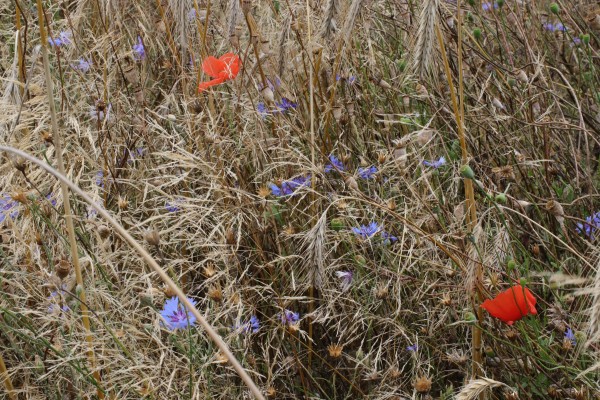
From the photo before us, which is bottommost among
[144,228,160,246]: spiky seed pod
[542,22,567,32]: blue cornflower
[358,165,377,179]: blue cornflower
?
[358,165,377,179]: blue cornflower

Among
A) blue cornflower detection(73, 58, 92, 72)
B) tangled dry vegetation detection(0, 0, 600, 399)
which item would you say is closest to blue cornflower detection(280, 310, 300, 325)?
tangled dry vegetation detection(0, 0, 600, 399)

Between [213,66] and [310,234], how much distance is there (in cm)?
64

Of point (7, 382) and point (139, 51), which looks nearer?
point (7, 382)

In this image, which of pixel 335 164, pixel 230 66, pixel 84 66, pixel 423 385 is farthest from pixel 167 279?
pixel 84 66

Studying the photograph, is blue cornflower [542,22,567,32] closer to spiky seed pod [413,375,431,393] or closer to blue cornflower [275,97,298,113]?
blue cornflower [275,97,298,113]

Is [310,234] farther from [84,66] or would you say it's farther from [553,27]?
[553,27]

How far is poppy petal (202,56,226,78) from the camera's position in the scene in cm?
201

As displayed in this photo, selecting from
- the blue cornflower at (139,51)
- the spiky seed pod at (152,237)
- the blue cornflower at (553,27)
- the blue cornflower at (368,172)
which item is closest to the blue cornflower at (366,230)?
the blue cornflower at (368,172)

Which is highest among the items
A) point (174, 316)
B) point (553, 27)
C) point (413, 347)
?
point (553, 27)

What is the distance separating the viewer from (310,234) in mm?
1614

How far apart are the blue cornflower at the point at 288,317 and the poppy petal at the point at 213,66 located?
64cm

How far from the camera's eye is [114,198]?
2.20 metres

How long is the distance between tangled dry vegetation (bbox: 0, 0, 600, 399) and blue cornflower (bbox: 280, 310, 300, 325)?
14 mm

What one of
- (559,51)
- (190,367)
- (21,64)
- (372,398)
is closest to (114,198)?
(21,64)
